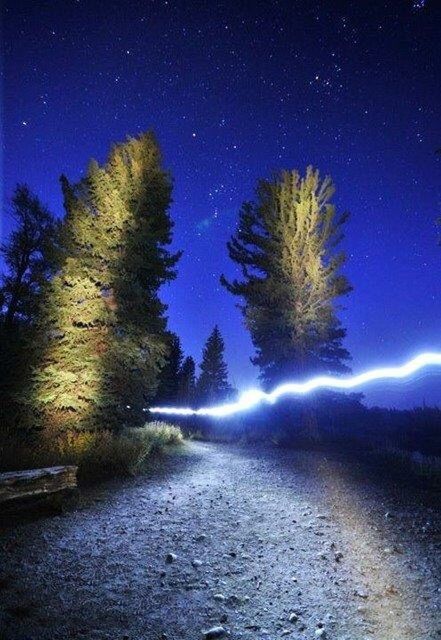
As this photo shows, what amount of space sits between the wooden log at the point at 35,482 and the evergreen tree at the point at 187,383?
162 feet

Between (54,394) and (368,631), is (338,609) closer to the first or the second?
(368,631)

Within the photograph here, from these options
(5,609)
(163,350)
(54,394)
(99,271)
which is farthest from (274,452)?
(5,609)

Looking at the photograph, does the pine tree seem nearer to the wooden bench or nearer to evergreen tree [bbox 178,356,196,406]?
the wooden bench

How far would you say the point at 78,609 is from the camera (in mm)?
3740

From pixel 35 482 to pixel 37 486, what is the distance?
0.08m

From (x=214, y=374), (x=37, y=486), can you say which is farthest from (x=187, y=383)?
(x=37, y=486)

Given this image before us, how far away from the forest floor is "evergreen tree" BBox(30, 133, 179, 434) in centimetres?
354

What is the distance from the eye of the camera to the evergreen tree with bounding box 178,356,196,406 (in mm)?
56812

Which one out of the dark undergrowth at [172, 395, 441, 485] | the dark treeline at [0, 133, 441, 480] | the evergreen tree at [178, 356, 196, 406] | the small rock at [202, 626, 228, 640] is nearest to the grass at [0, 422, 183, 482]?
the dark treeline at [0, 133, 441, 480]

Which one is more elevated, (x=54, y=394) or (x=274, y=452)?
(x=54, y=394)

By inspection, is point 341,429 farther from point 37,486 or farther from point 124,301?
point 37,486

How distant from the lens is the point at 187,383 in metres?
60.7

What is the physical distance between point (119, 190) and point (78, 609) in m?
12.0

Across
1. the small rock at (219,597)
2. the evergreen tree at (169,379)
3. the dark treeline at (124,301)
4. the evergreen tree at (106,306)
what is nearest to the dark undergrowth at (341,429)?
the dark treeline at (124,301)
